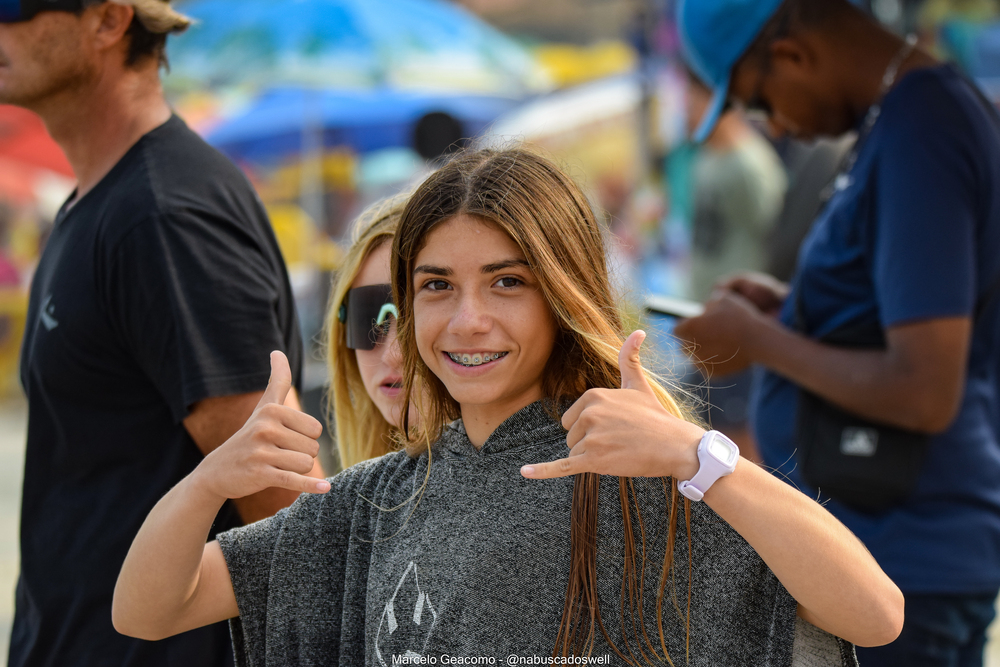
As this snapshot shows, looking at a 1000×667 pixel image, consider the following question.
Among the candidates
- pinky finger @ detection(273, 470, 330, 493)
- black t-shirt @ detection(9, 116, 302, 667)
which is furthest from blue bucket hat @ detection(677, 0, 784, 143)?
pinky finger @ detection(273, 470, 330, 493)

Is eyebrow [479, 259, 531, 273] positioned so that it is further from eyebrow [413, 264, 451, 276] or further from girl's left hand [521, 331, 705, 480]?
girl's left hand [521, 331, 705, 480]

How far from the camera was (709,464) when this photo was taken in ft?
3.85

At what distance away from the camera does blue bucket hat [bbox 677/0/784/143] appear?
235cm

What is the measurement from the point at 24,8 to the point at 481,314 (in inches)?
45.7

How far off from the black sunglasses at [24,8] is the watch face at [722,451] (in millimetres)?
1532

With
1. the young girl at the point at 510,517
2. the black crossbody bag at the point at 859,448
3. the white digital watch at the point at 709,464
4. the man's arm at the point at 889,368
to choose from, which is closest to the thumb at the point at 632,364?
the young girl at the point at 510,517

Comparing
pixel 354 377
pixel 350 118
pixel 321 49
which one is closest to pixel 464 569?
pixel 354 377

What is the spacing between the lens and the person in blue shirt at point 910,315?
196 centimetres

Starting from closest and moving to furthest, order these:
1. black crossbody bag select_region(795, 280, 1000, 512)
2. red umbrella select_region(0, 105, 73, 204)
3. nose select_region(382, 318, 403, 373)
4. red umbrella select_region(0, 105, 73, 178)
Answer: nose select_region(382, 318, 403, 373) < black crossbody bag select_region(795, 280, 1000, 512) < red umbrella select_region(0, 105, 73, 204) < red umbrella select_region(0, 105, 73, 178)

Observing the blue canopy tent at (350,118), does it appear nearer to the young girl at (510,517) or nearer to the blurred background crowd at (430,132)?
the blurred background crowd at (430,132)

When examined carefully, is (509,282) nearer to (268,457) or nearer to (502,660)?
(268,457)

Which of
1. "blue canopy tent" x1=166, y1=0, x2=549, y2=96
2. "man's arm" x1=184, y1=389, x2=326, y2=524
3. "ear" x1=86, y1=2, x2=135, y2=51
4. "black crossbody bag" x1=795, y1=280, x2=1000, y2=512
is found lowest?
"black crossbody bag" x1=795, y1=280, x2=1000, y2=512

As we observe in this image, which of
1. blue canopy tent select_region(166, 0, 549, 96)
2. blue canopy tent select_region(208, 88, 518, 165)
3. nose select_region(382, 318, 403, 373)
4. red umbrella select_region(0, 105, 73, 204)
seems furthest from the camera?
red umbrella select_region(0, 105, 73, 204)

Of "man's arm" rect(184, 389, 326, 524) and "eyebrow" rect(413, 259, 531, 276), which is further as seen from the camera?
"man's arm" rect(184, 389, 326, 524)
